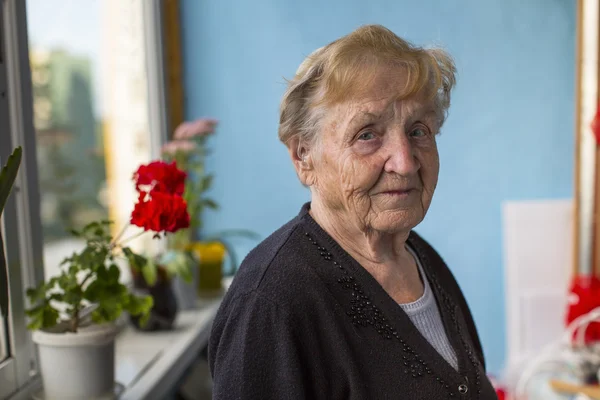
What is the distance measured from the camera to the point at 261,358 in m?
0.98

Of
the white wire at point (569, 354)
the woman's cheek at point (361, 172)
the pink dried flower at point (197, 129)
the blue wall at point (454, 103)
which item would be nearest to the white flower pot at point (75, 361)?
the woman's cheek at point (361, 172)

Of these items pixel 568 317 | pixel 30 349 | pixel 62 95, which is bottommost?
pixel 568 317

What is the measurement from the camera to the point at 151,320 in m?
2.34

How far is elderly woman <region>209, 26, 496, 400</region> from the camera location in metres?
1.00

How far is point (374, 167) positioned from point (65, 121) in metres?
1.58

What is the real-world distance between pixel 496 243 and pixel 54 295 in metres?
2.31

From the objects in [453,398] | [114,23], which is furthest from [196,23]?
[453,398]

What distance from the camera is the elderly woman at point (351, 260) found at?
100cm

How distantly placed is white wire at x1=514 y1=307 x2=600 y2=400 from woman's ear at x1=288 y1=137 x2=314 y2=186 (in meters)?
1.55

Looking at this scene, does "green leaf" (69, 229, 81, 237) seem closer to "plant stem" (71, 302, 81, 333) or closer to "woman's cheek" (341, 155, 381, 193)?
"plant stem" (71, 302, 81, 333)

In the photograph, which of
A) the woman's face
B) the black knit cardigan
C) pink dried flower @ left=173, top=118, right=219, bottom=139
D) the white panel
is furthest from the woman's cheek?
the white panel

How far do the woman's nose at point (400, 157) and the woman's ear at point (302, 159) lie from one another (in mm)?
135

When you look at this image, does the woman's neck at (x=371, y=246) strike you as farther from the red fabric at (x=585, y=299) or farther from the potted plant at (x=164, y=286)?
the red fabric at (x=585, y=299)

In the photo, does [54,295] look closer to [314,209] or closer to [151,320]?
[314,209]
